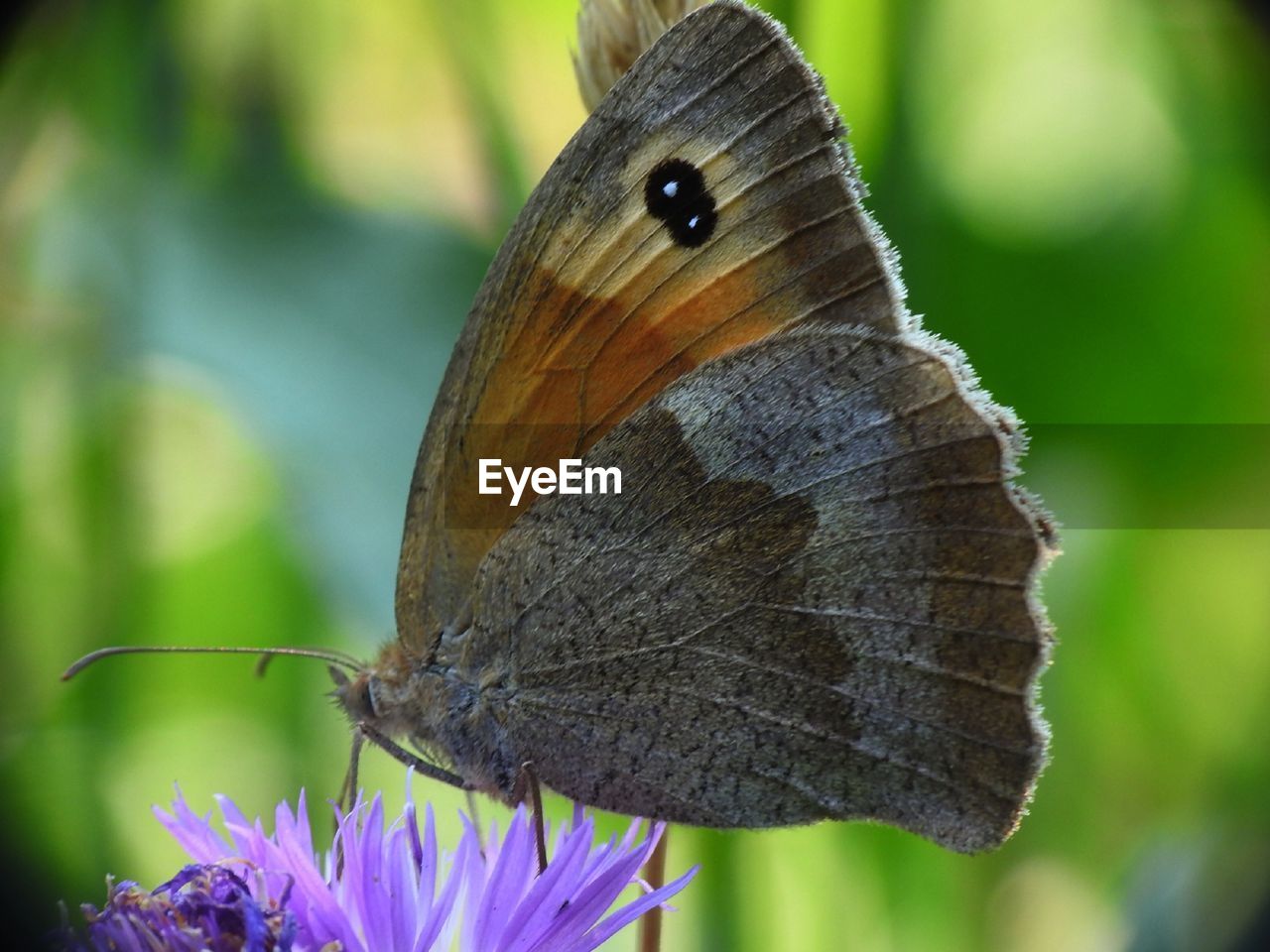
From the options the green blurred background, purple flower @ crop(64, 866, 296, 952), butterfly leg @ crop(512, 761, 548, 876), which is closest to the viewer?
purple flower @ crop(64, 866, 296, 952)

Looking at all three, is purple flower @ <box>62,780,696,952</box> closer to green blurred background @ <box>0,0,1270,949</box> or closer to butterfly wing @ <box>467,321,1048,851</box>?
butterfly wing @ <box>467,321,1048,851</box>

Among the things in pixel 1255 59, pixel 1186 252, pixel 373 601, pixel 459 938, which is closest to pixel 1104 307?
pixel 1186 252

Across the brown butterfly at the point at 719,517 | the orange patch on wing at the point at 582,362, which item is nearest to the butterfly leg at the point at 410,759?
the brown butterfly at the point at 719,517

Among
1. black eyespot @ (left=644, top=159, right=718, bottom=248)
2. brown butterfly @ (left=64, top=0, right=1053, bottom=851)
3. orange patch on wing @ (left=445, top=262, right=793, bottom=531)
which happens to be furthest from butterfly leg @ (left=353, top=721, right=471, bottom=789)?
black eyespot @ (left=644, top=159, right=718, bottom=248)

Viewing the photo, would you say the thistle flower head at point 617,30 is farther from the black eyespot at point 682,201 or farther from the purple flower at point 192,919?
the purple flower at point 192,919

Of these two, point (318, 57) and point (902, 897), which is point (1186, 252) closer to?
point (902, 897)

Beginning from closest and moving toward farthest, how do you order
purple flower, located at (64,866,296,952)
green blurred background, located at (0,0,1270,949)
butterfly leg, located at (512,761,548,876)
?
purple flower, located at (64,866,296,952) < butterfly leg, located at (512,761,548,876) < green blurred background, located at (0,0,1270,949)

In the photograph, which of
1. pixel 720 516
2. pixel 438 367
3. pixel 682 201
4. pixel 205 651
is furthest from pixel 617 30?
pixel 438 367
